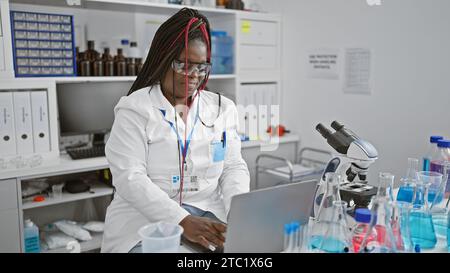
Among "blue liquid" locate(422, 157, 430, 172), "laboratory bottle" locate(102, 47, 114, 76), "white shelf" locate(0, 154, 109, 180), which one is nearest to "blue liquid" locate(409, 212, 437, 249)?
"blue liquid" locate(422, 157, 430, 172)

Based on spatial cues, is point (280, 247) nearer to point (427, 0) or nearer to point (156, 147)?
point (156, 147)

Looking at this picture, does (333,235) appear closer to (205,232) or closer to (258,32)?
(205,232)

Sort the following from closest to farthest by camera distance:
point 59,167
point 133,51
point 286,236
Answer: point 286,236, point 59,167, point 133,51

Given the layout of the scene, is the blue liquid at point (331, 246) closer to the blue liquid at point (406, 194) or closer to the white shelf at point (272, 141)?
the blue liquid at point (406, 194)

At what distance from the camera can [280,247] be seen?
1.06 meters

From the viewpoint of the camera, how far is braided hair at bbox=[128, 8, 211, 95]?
146cm

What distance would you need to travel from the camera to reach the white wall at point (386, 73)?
219cm

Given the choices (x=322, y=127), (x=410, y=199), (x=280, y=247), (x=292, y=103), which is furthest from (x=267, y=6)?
(x=280, y=247)

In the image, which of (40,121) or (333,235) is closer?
(333,235)

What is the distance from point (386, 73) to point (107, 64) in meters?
1.66

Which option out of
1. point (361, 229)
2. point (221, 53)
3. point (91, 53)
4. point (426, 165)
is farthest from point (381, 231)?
point (221, 53)

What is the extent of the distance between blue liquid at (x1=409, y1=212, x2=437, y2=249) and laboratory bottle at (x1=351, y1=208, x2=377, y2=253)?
186mm

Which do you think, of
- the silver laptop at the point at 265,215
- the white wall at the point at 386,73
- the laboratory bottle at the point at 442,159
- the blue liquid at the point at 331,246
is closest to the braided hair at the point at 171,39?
the silver laptop at the point at 265,215

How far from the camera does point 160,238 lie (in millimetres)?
904
